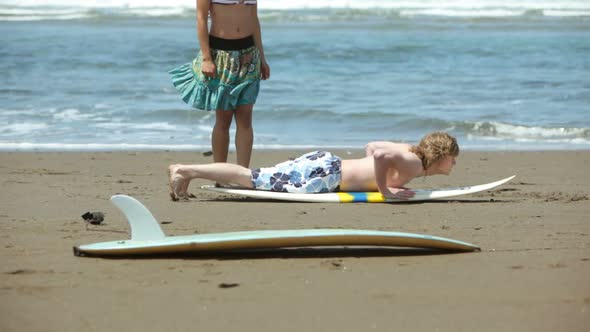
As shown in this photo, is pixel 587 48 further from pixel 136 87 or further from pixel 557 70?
pixel 136 87

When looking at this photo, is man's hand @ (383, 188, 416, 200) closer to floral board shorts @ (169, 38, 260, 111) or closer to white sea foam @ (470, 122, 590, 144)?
floral board shorts @ (169, 38, 260, 111)

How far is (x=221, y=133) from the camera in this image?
631cm

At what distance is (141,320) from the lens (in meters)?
3.33

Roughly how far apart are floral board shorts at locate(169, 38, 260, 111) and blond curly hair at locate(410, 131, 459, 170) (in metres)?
1.18

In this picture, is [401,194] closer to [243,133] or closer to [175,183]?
[243,133]

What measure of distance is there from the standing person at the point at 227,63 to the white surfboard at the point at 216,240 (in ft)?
6.78

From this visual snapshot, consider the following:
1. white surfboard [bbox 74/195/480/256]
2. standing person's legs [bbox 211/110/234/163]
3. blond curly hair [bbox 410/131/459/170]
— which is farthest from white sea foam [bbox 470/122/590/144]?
white surfboard [bbox 74/195/480/256]

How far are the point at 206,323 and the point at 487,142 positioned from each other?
20.0ft

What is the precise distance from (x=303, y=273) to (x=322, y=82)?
339 inches

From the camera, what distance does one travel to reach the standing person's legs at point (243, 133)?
20.5 feet

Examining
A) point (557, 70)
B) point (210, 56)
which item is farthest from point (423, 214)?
point (557, 70)

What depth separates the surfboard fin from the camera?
4.17 meters

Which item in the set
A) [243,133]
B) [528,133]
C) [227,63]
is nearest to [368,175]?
[243,133]

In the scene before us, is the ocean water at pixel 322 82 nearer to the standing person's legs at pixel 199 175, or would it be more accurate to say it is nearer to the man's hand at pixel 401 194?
the standing person's legs at pixel 199 175
